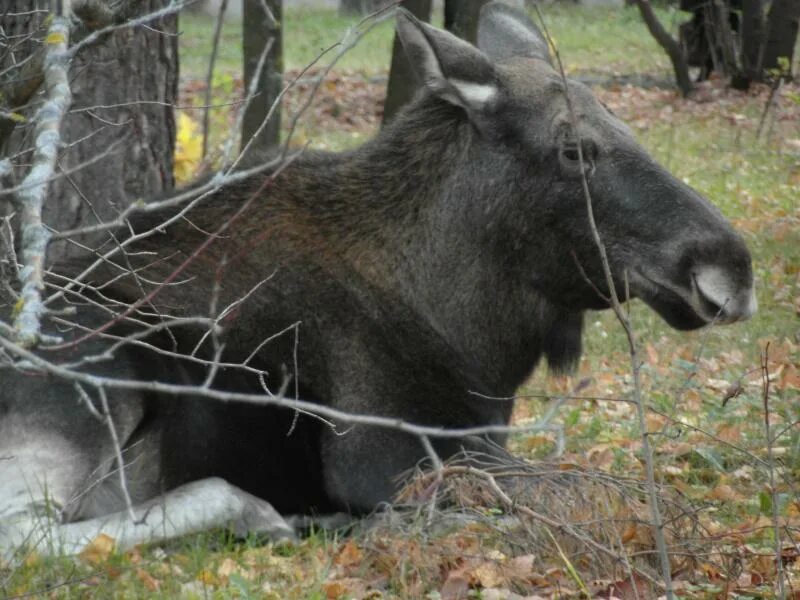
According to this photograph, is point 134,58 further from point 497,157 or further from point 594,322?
point 594,322

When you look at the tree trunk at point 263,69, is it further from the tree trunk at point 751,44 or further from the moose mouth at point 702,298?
the tree trunk at point 751,44

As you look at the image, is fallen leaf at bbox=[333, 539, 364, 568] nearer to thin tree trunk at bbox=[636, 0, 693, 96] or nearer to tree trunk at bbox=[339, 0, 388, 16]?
thin tree trunk at bbox=[636, 0, 693, 96]

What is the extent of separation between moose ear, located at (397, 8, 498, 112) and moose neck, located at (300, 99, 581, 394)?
0.52ft

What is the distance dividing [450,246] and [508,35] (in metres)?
1.49

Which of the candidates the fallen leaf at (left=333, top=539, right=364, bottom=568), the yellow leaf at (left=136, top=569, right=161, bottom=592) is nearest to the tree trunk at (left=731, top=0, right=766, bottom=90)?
the fallen leaf at (left=333, top=539, right=364, bottom=568)

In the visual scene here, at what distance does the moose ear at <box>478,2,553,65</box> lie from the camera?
22.7ft

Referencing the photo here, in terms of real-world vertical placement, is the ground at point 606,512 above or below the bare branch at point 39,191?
below

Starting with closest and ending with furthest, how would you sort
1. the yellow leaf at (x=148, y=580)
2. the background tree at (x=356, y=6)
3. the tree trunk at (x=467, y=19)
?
the yellow leaf at (x=148, y=580), the tree trunk at (x=467, y=19), the background tree at (x=356, y=6)

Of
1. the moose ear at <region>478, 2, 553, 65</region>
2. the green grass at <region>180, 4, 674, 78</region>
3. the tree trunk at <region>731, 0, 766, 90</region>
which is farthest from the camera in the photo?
the green grass at <region>180, 4, 674, 78</region>

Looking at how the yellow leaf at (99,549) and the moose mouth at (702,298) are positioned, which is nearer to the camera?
the yellow leaf at (99,549)

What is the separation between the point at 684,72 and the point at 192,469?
15.4 m

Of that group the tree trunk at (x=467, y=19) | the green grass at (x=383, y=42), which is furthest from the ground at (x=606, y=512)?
the green grass at (x=383, y=42)

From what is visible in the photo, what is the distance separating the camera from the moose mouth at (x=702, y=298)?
18.2 ft

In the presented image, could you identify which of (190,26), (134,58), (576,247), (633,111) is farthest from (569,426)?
(190,26)
